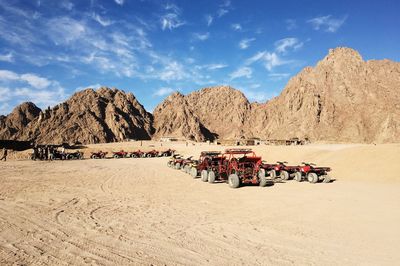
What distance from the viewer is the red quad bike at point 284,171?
19.7 metres

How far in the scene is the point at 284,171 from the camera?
2003cm

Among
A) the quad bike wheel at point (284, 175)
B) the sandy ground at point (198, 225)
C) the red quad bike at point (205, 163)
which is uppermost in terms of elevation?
the red quad bike at point (205, 163)

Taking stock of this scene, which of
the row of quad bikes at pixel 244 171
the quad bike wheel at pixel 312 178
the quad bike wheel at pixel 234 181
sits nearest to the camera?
the quad bike wheel at pixel 234 181

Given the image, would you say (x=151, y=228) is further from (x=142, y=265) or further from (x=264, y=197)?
(x=264, y=197)

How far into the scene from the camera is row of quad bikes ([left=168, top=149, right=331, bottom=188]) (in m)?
16.7

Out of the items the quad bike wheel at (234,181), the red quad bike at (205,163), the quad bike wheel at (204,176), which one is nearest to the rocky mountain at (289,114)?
the red quad bike at (205,163)

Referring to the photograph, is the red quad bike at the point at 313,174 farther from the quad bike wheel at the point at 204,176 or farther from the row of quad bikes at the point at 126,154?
the row of quad bikes at the point at 126,154

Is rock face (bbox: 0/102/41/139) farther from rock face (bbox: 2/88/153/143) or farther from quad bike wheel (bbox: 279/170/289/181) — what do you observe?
quad bike wheel (bbox: 279/170/289/181)

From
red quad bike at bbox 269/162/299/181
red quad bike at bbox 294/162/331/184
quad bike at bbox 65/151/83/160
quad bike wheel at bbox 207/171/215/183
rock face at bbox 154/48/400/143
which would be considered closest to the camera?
quad bike wheel at bbox 207/171/215/183

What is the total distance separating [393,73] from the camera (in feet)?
429

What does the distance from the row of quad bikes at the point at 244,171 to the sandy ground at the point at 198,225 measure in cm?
80

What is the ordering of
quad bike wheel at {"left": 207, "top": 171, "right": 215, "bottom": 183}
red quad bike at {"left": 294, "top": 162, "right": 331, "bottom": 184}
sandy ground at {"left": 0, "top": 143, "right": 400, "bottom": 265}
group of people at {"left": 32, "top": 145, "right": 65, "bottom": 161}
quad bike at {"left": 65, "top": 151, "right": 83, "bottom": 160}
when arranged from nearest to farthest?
sandy ground at {"left": 0, "top": 143, "right": 400, "bottom": 265} → quad bike wheel at {"left": 207, "top": 171, "right": 215, "bottom": 183} → red quad bike at {"left": 294, "top": 162, "right": 331, "bottom": 184} → group of people at {"left": 32, "top": 145, "right": 65, "bottom": 161} → quad bike at {"left": 65, "top": 151, "right": 83, "bottom": 160}

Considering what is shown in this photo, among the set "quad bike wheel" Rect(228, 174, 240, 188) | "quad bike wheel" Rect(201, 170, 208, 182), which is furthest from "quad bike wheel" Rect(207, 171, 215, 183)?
"quad bike wheel" Rect(228, 174, 240, 188)

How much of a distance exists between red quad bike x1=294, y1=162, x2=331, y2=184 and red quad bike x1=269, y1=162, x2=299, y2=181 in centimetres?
42
